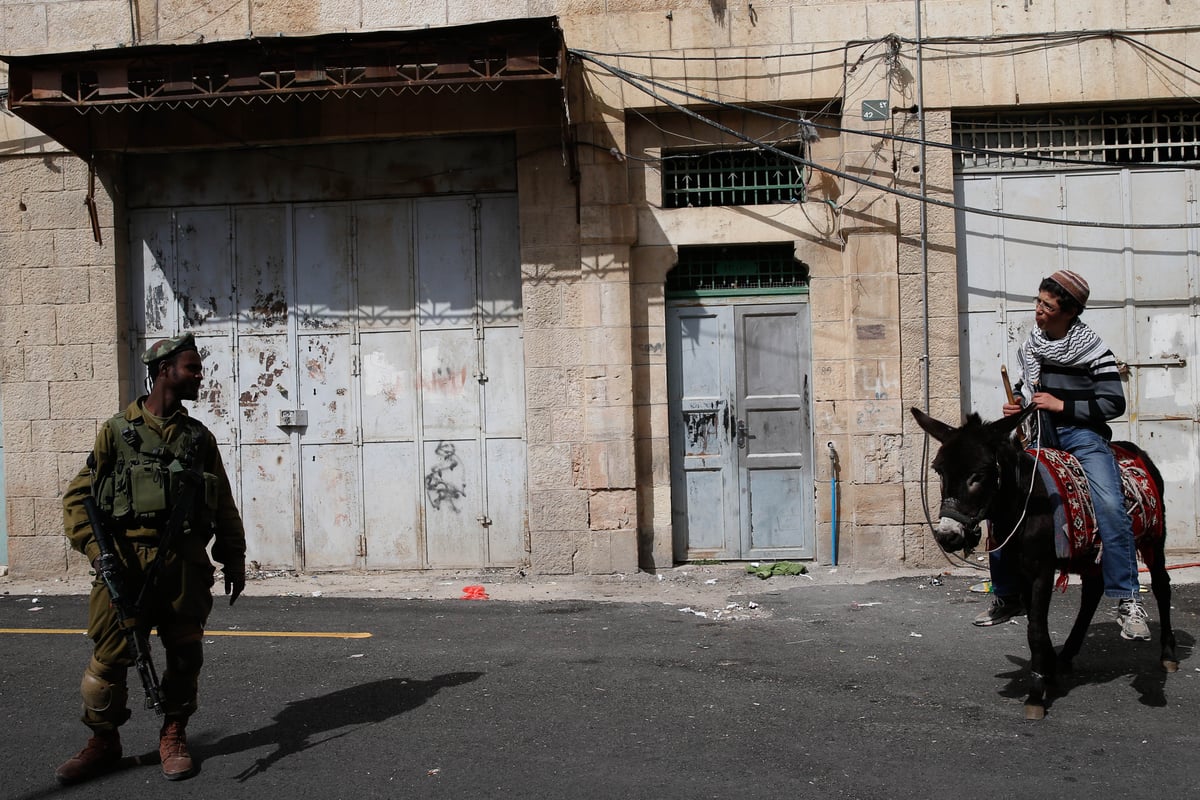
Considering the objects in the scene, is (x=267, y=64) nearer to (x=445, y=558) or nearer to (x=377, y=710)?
(x=445, y=558)

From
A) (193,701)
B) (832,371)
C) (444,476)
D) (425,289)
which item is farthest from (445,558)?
(193,701)

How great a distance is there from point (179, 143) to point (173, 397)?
603 centimetres

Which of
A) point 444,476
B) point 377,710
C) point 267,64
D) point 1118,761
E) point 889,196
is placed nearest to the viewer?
point 1118,761

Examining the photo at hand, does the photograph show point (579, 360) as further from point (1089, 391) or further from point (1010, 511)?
point (1010, 511)

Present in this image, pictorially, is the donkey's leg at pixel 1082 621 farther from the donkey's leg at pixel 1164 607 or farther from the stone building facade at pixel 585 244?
the stone building facade at pixel 585 244

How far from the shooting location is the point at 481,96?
31.9 ft

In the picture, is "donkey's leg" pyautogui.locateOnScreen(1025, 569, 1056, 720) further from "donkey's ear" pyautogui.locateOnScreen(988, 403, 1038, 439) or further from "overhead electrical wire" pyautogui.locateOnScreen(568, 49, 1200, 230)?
"overhead electrical wire" pyautogui.locateOnScreen(568, 49, 1200, 230)

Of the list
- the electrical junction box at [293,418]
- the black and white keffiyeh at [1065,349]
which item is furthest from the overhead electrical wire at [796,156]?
the electrical junction box at [293,418]

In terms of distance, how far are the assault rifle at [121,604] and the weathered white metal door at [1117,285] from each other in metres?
7.44

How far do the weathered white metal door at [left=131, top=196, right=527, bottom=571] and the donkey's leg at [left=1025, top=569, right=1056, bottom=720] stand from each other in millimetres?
5551

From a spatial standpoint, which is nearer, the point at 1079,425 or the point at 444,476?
the point at 1079,425

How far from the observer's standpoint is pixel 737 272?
9891 mm

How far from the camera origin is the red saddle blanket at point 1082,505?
5.33 m

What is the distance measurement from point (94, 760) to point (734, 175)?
7.28m
